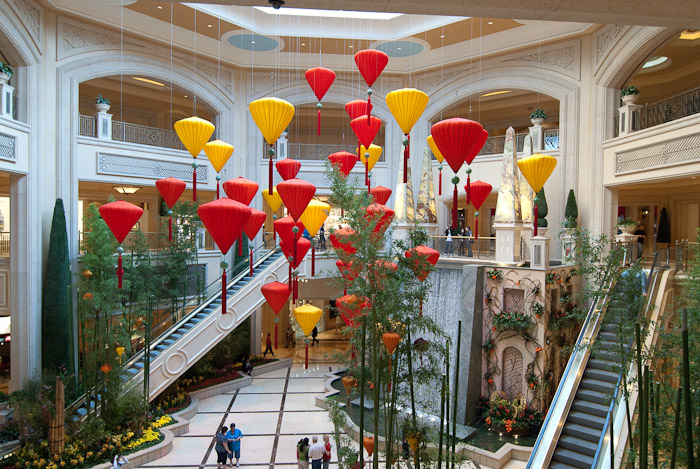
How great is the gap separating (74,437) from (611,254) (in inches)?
389

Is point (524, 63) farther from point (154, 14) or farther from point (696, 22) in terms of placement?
point (696, 22)

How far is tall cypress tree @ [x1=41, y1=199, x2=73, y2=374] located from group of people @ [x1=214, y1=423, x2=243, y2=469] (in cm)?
455

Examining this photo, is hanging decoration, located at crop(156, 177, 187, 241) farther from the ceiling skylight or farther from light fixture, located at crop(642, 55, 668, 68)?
light fixture, located at crop(642, 55, 668, 68)

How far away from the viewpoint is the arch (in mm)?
10320

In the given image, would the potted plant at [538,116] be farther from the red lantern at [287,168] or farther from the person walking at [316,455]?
the person walking at [316,455]

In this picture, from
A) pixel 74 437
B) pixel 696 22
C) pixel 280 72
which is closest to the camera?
pixel 696 22

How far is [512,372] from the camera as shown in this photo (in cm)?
1044

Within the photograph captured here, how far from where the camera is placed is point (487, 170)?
14422 mm

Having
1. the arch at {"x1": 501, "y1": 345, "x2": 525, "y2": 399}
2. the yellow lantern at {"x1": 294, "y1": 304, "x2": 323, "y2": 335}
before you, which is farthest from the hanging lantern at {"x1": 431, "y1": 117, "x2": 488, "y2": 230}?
the arch at {"x1": 501, "y1": 345, "x2": 525, "y2": 399}

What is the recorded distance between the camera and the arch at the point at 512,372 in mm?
10320

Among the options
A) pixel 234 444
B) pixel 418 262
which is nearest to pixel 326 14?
pixel 418 262

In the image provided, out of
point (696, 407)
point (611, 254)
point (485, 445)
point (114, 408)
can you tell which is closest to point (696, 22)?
point (696, 407)

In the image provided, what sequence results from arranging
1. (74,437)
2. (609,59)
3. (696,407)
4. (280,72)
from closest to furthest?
(696,407)
(74,437)
(609,59)
(280,72)

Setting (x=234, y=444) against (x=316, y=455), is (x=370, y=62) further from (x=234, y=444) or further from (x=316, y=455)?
(x=234, y=444)
